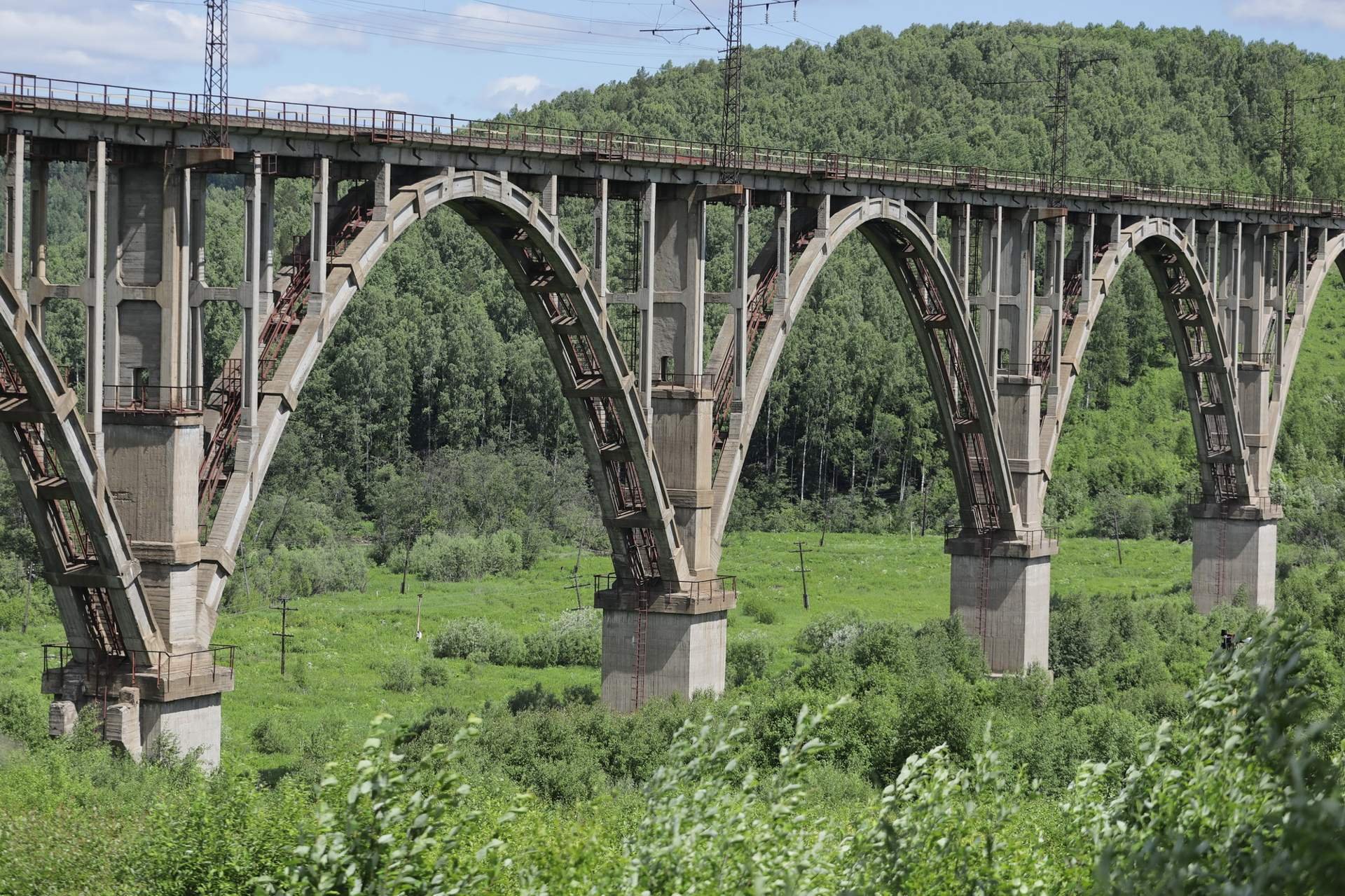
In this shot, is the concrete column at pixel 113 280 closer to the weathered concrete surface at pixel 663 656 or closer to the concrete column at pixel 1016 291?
the weathered concrete surface at pixel 663 656

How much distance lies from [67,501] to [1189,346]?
156ft

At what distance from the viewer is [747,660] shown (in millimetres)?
59906

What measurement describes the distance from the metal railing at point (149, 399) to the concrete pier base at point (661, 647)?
1511cm

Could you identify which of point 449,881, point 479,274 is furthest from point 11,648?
point 479,274

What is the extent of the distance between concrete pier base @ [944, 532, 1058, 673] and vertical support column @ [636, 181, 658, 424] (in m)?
16.1

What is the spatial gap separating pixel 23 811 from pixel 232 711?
26.8 m

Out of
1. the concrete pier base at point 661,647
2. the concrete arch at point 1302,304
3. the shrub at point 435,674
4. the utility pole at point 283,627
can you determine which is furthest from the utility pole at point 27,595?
the concrete arch at point 1302,304

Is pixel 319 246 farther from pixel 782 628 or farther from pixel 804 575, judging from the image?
pixel 804 575

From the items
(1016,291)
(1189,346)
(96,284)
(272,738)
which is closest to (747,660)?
(1016,291)

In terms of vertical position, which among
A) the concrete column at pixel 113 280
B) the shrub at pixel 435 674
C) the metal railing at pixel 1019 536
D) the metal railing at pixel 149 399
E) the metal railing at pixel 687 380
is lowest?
the shrub at pixel 435 674

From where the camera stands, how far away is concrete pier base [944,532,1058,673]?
5800 centimetres

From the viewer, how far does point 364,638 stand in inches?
2862

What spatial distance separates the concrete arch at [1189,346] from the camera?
198 ft

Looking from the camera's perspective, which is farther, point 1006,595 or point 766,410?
point 766,410
